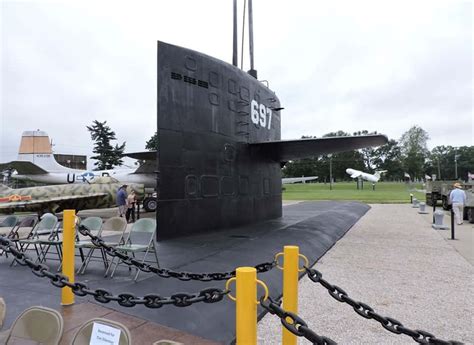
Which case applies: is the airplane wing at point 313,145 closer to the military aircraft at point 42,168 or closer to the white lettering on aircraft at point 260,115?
the white lettering on aircraft at point 260,115

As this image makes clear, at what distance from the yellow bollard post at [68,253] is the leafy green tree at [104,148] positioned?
5994 centimetres

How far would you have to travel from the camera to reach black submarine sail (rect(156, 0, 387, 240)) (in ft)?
21.1

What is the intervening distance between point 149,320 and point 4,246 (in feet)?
4.92

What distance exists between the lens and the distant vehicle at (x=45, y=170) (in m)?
22.1

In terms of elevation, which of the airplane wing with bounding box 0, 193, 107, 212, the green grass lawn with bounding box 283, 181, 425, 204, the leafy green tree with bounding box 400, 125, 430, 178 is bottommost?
the green grass lawn with bounding box 283, 181, 425, 204

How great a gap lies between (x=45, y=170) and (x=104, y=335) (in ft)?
86.2

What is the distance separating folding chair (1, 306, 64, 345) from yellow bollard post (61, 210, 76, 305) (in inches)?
68.5

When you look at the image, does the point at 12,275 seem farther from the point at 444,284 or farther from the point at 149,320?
the point at 444,284

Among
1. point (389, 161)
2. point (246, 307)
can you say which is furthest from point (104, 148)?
point (389, 161)

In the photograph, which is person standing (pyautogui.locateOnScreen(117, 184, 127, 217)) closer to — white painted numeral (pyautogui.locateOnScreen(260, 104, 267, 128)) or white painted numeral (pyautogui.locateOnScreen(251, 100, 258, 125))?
white painted numeral (pyautogui.locateOnScreen(260, 104, 267, 128))

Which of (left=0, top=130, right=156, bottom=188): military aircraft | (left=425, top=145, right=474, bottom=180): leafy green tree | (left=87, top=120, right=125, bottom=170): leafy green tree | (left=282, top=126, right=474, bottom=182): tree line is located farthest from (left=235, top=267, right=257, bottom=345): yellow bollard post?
(left=425, top=145, right=474, bottom=180): leafy green tree

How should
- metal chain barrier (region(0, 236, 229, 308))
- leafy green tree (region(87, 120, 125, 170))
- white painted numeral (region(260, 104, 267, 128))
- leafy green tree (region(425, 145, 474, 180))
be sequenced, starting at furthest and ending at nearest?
1. leafy green tree (region(425, 145, 474, 180))
2. leafy green tree (region(87, 120, 125, 170))
3. white painted numeral (region(260, 104, 267, 128))
4. metal chain barrier (region(0, 236, 229, 308))

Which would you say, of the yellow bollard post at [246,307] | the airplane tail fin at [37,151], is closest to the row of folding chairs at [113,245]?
the yellow bollard post at [246,307]

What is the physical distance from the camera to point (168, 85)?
6418 millimetres
